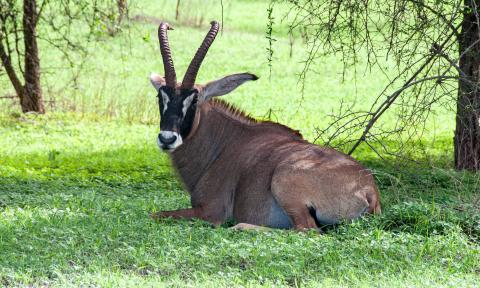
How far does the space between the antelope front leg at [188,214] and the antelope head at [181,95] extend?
1.96ft

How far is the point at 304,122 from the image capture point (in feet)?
58.9

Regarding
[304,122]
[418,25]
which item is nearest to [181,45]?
[304,122]

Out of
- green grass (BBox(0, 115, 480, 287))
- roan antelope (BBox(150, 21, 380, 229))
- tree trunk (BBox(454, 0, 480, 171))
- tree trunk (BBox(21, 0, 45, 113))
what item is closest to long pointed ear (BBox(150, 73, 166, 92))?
roan antelope (BBox(150, 21, 380, 229))

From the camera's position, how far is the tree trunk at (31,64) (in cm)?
1639

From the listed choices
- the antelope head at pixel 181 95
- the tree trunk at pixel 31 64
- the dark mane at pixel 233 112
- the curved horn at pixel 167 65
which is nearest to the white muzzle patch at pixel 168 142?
the antelope head at pixel 181 95

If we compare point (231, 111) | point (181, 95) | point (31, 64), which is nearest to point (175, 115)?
point (181, 95)

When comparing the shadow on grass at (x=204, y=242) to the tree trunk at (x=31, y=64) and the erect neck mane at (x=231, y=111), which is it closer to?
the erect neck mane at (x=231, y=111)

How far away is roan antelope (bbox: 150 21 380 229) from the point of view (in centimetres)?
834

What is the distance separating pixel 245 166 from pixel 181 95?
928mm

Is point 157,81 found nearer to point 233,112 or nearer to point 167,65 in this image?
point 167,65

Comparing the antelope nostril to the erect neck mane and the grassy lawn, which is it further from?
the erect neck mane

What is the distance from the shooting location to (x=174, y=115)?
29.5ft

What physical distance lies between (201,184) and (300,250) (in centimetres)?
232

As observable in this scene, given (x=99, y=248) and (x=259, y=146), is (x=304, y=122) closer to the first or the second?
(x=259, y=146)
